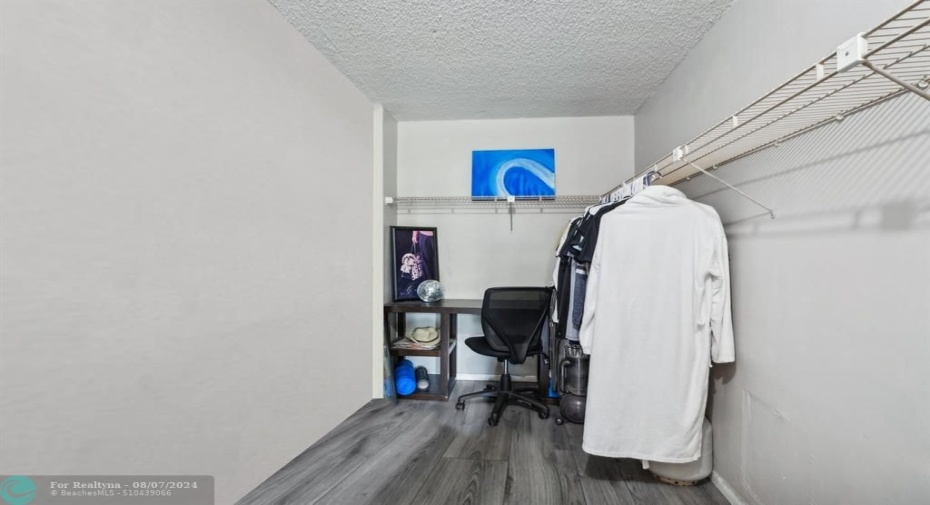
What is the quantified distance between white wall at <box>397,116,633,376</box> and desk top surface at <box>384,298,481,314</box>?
0.32m

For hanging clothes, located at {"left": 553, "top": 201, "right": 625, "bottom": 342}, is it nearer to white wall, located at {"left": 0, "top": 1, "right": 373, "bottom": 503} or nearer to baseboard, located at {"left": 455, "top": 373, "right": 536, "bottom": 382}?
baseboard, located at {"left": 455, "top": 373, "right": 536, "bottom": 382}

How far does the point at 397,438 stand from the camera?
2.16 meters

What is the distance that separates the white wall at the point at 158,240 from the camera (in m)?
0.88

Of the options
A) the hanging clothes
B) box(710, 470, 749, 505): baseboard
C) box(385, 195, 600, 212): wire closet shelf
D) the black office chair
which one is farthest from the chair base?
box(385, 195, 600, 212): wire closet shelf

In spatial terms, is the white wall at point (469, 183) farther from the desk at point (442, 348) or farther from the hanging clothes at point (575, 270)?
the hanging clothes at point (575, 270)

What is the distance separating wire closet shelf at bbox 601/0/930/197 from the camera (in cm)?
64

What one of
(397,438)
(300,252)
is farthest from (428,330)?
(300,252)

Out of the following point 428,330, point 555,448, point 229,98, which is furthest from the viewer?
point 428,330

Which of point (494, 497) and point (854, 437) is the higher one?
point (854, 437)

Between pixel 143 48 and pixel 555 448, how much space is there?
2.64 metres

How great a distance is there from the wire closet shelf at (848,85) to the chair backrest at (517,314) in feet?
4.25

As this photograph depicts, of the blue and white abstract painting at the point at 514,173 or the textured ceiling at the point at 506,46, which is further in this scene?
the blue and white abstract painting at the point at 514,173

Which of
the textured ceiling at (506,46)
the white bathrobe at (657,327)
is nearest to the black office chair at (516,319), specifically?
the white bathrobe at (657,327)

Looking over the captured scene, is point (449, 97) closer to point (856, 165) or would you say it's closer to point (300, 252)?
point (300, 252)
